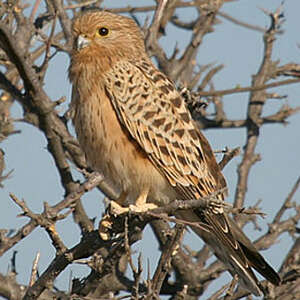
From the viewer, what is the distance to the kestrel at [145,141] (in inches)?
181

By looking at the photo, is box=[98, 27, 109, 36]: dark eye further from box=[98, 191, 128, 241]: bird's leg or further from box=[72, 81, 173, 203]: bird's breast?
box=[98, 191, 128, 241]: bird's leg

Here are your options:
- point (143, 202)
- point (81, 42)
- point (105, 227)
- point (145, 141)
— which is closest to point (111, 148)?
point (145, 141)

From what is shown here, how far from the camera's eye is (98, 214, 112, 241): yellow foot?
13.5 ft

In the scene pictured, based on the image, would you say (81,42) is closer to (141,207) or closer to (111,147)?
(111,147)

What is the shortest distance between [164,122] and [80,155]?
3.58ft

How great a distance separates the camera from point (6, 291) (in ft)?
15.2

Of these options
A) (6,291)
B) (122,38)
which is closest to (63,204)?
(6,291)

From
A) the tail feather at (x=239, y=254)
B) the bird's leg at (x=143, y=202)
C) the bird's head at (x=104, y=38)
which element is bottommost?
the tail feather at (x=239, y=254)

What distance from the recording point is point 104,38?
5211 mm

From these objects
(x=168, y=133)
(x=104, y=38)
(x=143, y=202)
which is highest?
(x=104, y=38)

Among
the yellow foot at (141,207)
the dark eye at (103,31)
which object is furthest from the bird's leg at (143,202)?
the dark eye at (103,31)

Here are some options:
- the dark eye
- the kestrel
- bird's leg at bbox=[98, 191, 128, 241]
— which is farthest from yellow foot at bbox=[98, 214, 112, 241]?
the dark eye

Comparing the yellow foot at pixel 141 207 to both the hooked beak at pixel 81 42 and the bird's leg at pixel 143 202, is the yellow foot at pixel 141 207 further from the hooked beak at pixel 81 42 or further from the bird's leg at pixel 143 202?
the hooked beak at pixel 81 42

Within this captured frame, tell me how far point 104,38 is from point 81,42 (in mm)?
178
